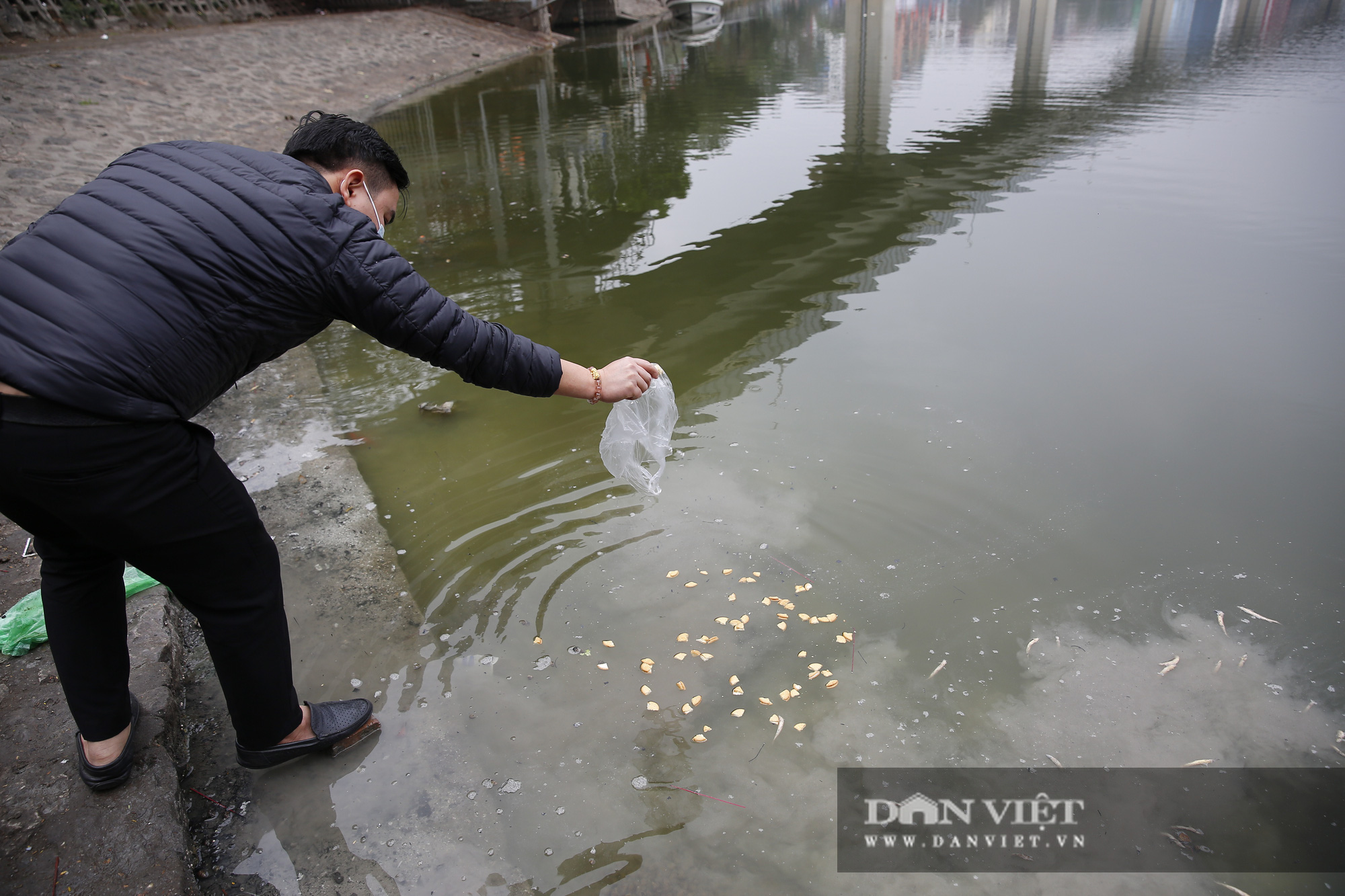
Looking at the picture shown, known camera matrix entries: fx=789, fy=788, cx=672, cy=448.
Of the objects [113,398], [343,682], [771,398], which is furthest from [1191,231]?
[113,398]

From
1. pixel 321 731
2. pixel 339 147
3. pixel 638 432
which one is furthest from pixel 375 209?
pixel 321 731

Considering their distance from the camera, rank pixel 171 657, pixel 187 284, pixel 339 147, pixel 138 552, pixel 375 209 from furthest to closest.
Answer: pixel 171 657 < pixel 375 209 < pixel 339 147 < pixel 138 552 < pixel 187 284

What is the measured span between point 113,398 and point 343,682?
1.49 meters

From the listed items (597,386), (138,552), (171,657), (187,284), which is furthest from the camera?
(171,657)

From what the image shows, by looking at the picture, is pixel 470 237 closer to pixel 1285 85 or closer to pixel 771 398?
pixel 771 398

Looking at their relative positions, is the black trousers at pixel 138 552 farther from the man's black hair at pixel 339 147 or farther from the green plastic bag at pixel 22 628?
the man's black hair at pixel 339 147

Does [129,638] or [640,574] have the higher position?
[129,638]

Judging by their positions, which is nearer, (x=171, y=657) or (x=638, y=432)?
(x=171, y=657)

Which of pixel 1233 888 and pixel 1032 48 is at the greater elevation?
pixel 1032 48

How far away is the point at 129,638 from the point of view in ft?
8.64

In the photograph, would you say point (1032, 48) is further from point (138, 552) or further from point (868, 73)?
point (138, 552)

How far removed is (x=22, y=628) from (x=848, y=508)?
10.5 ft

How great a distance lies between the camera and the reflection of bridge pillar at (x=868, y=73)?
1093 cm

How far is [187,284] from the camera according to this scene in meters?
1.73
